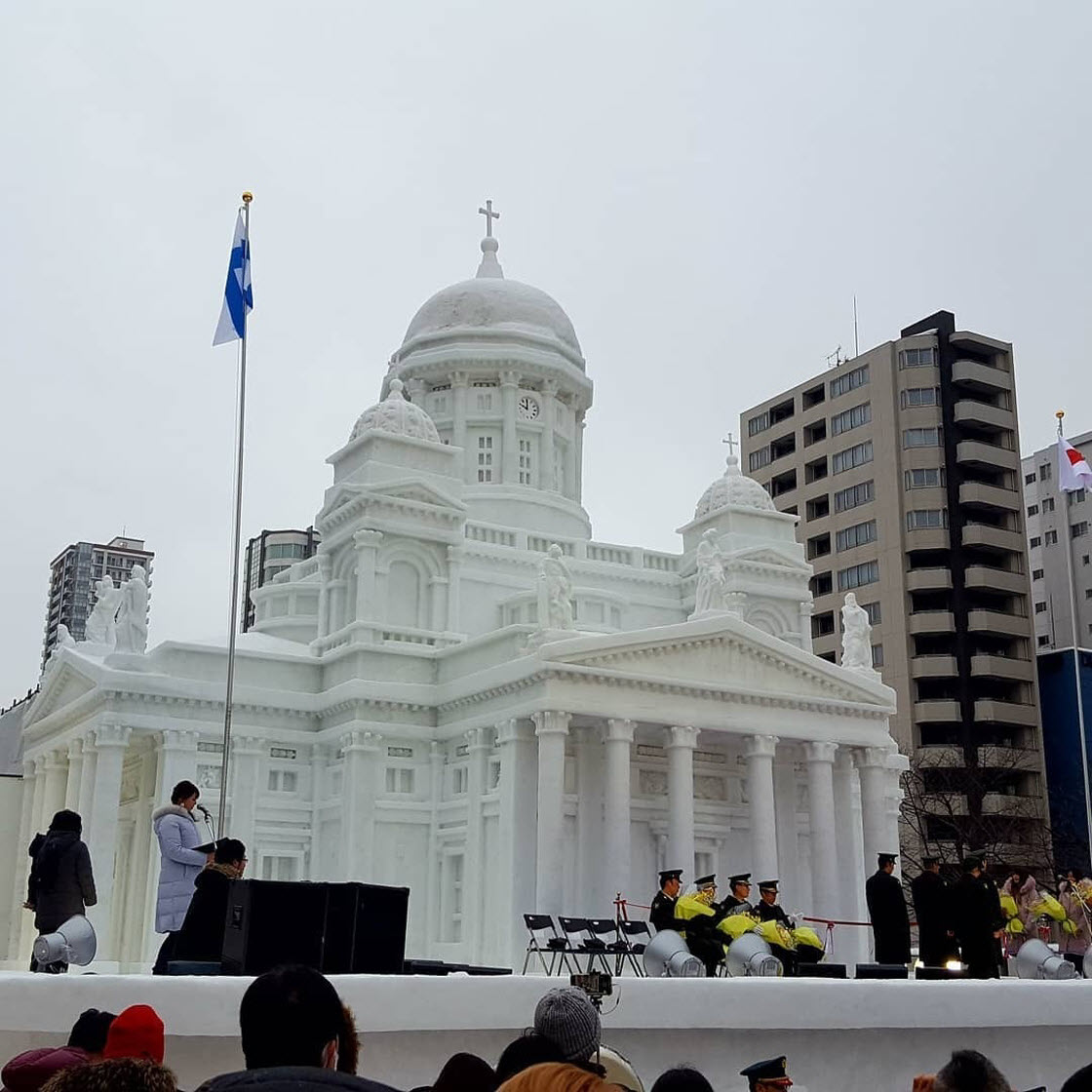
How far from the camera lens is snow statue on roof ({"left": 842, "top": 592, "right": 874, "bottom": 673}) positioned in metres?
42.2

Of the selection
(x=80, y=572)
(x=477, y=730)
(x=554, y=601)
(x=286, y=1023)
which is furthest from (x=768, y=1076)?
(x=80, y=572)

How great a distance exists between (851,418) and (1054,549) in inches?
793

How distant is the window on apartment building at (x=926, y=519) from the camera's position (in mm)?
74188

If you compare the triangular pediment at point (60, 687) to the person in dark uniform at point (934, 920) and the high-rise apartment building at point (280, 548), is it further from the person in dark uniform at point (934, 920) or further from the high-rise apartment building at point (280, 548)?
the high-rise apartment building at point (280, 548)

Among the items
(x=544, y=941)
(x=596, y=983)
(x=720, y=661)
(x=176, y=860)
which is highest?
(x=720, y=661)

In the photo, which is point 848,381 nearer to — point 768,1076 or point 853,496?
point 853,496

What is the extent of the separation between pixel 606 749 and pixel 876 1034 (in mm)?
23215

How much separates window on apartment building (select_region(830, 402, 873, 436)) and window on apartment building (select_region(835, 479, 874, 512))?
3.51m

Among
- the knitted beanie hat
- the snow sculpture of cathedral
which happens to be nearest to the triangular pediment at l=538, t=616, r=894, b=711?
the snow sculpture of cathedral

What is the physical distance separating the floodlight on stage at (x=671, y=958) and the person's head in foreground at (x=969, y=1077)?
37.6ft

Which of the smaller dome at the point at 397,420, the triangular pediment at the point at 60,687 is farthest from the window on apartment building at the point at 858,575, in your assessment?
the triangular pediment at the point at 60,687

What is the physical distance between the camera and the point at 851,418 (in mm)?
78875

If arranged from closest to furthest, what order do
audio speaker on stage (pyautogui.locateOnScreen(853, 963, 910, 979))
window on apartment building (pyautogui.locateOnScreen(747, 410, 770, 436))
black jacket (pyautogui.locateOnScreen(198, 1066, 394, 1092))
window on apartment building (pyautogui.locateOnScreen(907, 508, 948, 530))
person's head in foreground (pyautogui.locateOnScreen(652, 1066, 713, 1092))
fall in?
black jacket (pyautogui.locateOnScreen(198, 1066, 394, 1092)), person's head in foreground (pyautogui.locateOnScreen(652, 1066, 713, 1092)), audio speaker on stage (pyautogui.locateOnScreen(853, 963, 910, 979)), window on apartment building (pyautogui.locateOnScreen(907, 508, 948, 530)), window on apartment building (pyautogui.locateOnScreen(747, 410, 770, 436))

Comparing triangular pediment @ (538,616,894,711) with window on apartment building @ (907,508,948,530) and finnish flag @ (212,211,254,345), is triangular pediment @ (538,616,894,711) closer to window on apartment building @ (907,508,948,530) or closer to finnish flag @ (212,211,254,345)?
finnish flag @ (212,211,254,345)
